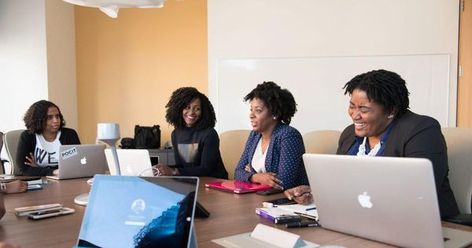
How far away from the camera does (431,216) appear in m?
1.15

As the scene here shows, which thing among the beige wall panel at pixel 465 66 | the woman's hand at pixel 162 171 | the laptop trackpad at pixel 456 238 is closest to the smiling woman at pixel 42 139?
the woman's hand at pixel 162 171

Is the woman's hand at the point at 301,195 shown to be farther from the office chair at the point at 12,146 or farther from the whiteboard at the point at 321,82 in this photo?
the office chair at the point at 12,146

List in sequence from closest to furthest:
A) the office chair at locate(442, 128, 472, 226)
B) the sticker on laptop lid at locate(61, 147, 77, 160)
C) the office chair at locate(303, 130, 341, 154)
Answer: the office chair at locate(442, 128, 472, 226), the sticker on laptop lid at locate(61, 147, 77, 160), the office chair at locate(303, 130, 341, 154)

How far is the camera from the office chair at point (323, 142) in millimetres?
2801

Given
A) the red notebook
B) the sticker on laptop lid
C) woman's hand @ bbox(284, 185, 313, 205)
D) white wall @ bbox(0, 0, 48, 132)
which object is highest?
white wall @ bbox(0, 0, 48, 132)

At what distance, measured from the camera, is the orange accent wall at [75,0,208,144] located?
15.4 ft

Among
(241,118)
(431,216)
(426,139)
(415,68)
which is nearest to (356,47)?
(415,68)

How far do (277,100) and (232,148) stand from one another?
72cm

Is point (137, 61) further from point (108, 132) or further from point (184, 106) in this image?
point (108, 132)

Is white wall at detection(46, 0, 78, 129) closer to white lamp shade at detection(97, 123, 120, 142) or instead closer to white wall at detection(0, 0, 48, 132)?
white wall at detection(0, 0, 48, 132)

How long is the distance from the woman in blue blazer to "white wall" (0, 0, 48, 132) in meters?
2.92

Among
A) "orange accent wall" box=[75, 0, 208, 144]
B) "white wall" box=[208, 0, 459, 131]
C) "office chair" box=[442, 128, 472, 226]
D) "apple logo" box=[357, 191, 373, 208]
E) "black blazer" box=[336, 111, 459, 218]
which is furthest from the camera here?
"orange accent wall" box=[75, 0, 208, 144]

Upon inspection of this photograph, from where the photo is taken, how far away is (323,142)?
2.85 m

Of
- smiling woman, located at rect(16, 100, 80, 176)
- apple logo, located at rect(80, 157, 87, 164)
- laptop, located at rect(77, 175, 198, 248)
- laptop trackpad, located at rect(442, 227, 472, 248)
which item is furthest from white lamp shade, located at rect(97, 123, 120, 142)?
smiling woman, located at rect(16, 100, 80, 176)
